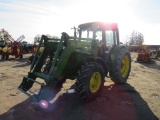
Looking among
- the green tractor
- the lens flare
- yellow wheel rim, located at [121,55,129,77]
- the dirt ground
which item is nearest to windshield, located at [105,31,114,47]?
the green tractor

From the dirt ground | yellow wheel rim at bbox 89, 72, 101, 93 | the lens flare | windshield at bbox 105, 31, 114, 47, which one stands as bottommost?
the dirt ground

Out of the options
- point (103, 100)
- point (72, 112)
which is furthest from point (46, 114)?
point (103, 100)

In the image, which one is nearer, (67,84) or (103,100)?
(103,100)

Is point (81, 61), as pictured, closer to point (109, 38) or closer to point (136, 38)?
point (109, 38)

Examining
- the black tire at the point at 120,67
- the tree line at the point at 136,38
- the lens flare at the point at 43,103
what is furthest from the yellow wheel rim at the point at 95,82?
the tree line at the point at 136,38

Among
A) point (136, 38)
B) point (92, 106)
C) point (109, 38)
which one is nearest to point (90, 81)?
point (92, 106)

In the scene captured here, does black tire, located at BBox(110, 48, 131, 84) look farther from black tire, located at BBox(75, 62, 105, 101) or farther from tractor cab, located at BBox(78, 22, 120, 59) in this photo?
black tire, located at BBox(75, 62, 105, 101)

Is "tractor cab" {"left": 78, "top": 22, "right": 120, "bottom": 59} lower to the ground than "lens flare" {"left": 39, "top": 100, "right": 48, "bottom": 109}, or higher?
higher

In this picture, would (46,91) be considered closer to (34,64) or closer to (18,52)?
(34,64)

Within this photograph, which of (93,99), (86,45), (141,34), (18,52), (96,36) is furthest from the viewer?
(141,34)

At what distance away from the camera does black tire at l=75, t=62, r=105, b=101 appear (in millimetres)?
5908

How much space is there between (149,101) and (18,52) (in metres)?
16.8

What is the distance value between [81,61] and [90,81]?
904 mm

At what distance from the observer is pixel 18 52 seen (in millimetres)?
20922
